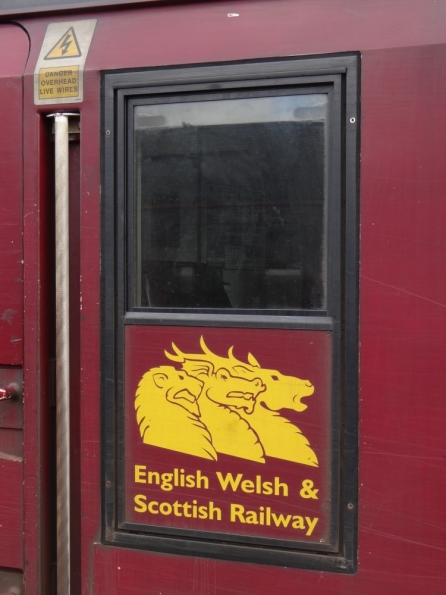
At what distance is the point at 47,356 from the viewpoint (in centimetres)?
197

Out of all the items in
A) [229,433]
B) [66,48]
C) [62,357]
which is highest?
[66,48]

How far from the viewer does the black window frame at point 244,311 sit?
1717 millimetres

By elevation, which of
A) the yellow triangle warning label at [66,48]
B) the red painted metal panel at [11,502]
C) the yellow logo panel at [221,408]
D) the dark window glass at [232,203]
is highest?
the yellow triangle warning label at [66,48]

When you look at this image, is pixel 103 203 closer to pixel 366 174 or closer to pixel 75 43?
pixel 75 43

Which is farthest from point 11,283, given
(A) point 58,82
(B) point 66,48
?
(B) point 66,48

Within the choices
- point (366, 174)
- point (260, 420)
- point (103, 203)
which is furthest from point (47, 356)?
point (366, 174)

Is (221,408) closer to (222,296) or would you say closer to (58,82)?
(222,296)

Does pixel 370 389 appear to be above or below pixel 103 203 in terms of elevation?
below

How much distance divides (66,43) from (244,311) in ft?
3.18

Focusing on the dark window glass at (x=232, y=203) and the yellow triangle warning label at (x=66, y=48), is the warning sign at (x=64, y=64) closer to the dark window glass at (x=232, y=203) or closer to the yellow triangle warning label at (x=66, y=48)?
the yellow triangle warning label at (x=66, y=48)

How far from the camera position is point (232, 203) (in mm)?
1793

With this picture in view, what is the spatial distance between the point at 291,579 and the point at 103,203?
3.87 ft

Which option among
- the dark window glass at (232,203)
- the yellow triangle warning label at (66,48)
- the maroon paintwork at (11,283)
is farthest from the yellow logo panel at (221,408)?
the yellow triangle warning label at (66,48)

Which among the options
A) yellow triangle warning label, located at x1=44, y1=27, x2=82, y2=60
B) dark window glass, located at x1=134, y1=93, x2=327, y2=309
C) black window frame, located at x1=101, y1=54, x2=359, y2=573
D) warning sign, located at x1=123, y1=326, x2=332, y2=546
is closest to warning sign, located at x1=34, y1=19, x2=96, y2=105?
yellow triangle warning label, located at x1=44, y1=27, x2=82, y2=60
